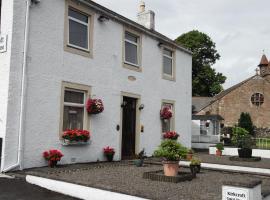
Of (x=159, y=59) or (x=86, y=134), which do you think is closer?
(x=86, y=134)

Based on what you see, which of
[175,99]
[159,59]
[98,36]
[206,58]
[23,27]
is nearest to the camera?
[23,27]

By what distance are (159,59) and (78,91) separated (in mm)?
5950

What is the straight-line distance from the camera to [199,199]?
6.64 meters

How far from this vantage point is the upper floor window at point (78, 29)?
11.8 m

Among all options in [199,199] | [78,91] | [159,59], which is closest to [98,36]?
[78,91]

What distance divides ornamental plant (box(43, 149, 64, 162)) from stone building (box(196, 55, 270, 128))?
35.1 m

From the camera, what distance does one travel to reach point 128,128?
14.4 metres

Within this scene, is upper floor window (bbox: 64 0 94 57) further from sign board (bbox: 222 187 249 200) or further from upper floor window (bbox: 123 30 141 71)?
sign board (bbox: 222 187 249 200)

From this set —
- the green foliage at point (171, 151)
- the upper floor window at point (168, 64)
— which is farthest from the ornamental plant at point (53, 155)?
the upper floor window at point (168, 64)

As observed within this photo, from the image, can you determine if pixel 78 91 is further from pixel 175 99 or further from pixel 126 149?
pixel 175 99

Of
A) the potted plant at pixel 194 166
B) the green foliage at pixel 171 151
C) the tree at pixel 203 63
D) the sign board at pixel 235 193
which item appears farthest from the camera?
the tree at pixel 203 63

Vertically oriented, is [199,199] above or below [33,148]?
below

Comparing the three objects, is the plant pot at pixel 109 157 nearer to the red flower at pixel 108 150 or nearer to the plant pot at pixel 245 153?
the red flower at pixel 108 150

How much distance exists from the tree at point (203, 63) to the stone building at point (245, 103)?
7208 mm
